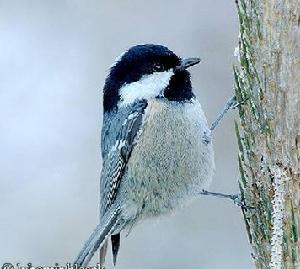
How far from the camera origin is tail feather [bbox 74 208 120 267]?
2.74 m

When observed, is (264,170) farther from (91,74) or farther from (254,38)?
(91,74)

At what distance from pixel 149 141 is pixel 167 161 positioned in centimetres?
10

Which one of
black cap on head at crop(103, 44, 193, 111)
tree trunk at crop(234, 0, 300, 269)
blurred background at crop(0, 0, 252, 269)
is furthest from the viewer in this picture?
blurred background at crop(0, 0, 252, 269)

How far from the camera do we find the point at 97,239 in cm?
288

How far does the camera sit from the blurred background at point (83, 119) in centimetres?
441

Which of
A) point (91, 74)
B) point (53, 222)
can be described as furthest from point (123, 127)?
point (91, 74)

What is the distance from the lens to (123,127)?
3080mm

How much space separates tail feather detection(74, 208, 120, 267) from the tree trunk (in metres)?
0.76

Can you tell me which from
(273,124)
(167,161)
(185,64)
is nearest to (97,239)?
(167,161)

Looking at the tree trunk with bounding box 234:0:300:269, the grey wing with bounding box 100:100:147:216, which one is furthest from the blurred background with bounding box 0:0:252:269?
the tree trunk with bounding box 234:0:300:269

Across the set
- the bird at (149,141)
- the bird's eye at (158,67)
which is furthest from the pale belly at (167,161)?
the bird's eye at (158,67)

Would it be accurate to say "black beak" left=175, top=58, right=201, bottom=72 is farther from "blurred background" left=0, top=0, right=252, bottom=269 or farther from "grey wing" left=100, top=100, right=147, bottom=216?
"blurred background" left=0, top=0, right=252, bottom=269

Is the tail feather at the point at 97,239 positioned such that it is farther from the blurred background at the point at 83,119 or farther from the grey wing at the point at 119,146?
the blurred background at the point at 83,119

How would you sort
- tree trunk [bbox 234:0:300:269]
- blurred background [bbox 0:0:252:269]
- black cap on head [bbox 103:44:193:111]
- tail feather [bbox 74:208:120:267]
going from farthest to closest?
blurred background [bbox 0:0:252:269], black cap on head [bbox 103:44:193:111], tail feather [bbox 74:208:120:267], tree trunk [bbox 234:0:300:269]
